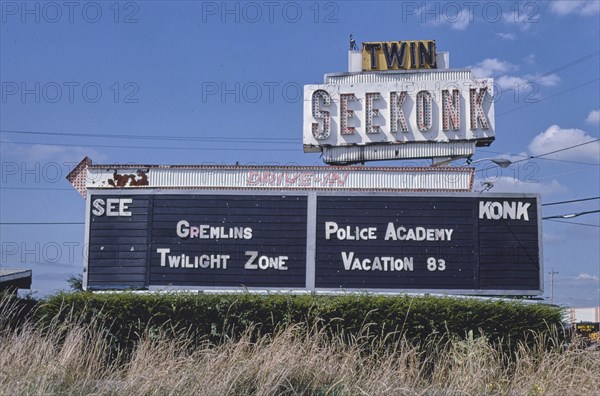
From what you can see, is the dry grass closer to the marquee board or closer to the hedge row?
the hedge row

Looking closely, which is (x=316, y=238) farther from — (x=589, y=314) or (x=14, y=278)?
(x=589, y=314)

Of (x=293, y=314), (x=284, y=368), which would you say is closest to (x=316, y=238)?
(x=293, y=314)

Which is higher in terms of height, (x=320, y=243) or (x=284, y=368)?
(x=320, y=243)

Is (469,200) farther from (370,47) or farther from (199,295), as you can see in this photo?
(370,47)

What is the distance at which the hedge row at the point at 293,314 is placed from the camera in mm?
11289

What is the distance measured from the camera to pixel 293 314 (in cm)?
1136

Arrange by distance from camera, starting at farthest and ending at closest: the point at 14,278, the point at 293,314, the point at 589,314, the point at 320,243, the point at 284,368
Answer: the point at 589,314 → the point at 14,278 → the point at 320,243 → the point at 293,314 → the point at 284,368

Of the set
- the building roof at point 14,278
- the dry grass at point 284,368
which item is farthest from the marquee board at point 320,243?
the building roof at point 14,278

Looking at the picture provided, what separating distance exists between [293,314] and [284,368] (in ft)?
8.13

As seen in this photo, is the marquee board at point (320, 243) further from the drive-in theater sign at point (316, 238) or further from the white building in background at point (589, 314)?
the white building in background at point (589, 314)

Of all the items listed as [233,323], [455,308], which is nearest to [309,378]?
[233,323]

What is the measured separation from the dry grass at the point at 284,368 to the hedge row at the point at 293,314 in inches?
8.4

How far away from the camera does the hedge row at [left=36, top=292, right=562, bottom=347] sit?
1129 cm

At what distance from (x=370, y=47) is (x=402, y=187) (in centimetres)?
725
